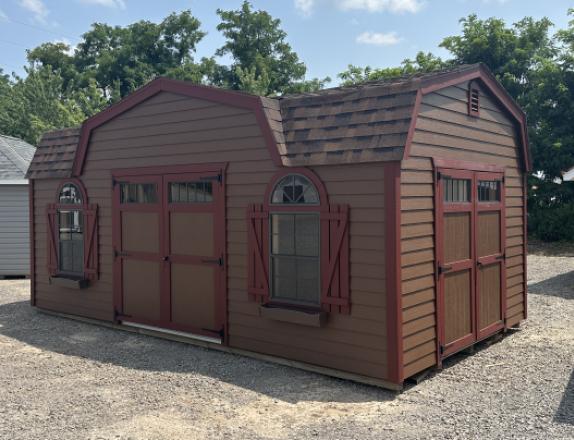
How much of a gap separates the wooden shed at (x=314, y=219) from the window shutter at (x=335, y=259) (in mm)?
17

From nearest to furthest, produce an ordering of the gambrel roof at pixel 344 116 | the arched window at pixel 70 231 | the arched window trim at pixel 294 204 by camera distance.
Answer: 1. the gambrel roof at pixel 344 116
2. the arched window trim at pixel 294 204
3. the arched window at pixel 70 231

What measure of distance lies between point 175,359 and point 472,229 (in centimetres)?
381

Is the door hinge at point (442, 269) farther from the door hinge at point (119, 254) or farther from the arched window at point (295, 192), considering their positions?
the door hinge at point (119, 254)

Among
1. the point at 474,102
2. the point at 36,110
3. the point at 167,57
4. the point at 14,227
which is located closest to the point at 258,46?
the point at 167,57

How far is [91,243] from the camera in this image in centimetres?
853

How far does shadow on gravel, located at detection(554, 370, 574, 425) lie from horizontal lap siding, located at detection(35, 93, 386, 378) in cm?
155

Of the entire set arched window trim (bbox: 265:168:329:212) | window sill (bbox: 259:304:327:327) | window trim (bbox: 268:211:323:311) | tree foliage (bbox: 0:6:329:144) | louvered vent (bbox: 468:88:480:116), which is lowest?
window sill (bbox: 259:304:327:327)

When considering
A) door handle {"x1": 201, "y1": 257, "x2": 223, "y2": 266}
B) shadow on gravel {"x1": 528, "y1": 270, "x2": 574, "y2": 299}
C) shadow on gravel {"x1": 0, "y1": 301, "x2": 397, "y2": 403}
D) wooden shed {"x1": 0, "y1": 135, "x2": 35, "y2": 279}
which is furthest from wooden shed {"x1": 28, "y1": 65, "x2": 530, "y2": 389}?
wooden shed {"x1": 0, "y1": 135, "x2": 35, "y2": 279}

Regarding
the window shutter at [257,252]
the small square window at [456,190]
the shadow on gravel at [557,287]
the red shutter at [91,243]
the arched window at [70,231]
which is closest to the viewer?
the small square window at [456,190]

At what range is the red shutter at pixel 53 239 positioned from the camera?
9236 mm

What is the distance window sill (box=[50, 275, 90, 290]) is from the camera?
8.58m

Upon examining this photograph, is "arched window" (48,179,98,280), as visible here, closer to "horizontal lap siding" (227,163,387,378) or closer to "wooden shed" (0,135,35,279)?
"horizontal lap siding" (227,163,387,378)

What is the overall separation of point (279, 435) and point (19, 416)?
2328mm

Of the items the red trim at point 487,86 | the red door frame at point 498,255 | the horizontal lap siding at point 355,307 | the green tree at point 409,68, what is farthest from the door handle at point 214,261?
the green tree at point 409,68
